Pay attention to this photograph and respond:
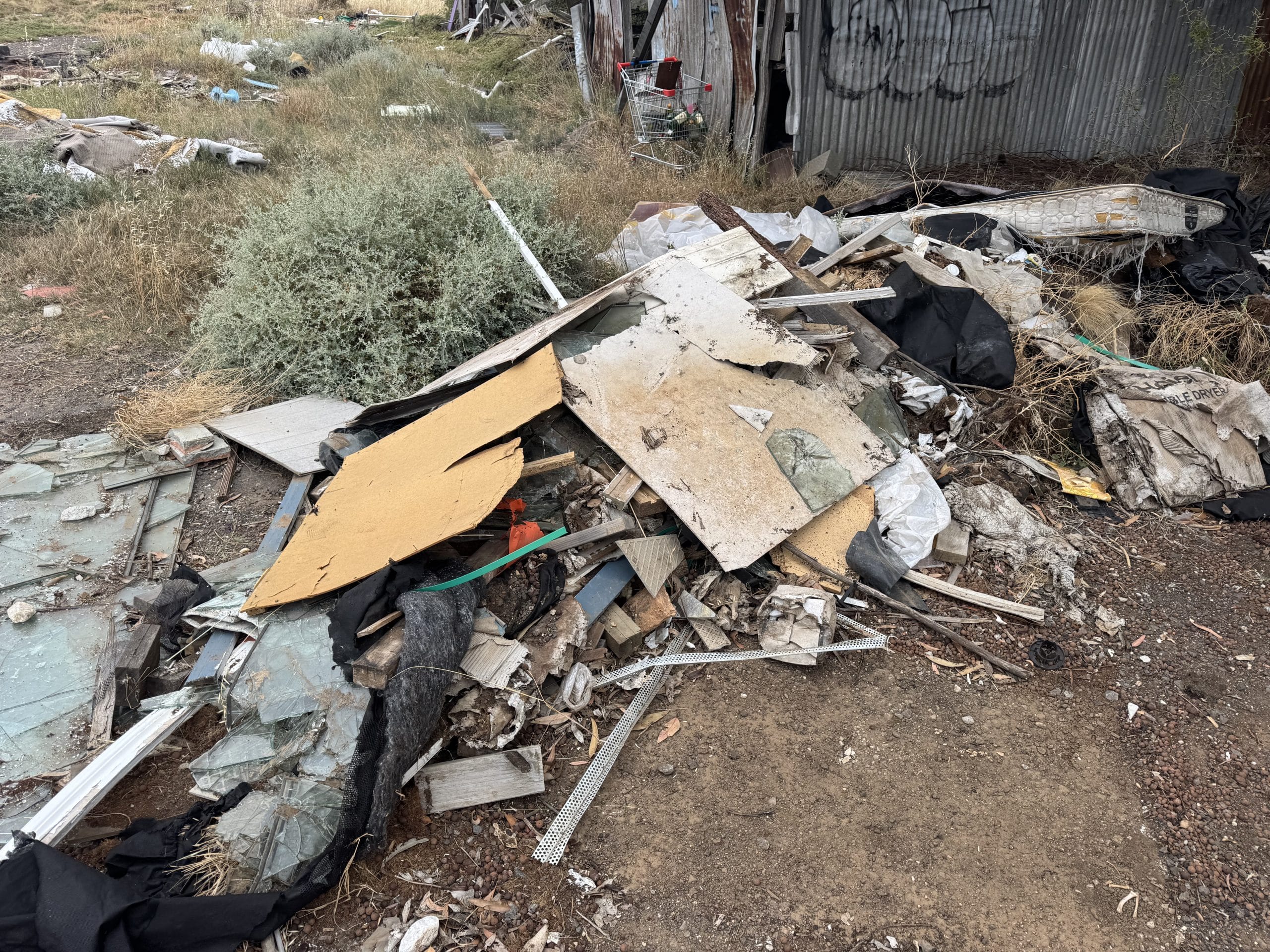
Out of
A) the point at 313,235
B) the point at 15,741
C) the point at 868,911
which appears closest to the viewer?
the point at 868,911

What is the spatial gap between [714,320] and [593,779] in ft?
7.94

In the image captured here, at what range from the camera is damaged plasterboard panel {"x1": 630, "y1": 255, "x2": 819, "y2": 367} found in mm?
3875

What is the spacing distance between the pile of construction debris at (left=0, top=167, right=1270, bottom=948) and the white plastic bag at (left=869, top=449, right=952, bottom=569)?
0.05 ft

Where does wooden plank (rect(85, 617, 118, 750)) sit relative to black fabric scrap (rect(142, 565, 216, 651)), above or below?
below

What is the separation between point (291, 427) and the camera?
434cm

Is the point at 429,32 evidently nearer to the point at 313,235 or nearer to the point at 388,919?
the point at 313,235

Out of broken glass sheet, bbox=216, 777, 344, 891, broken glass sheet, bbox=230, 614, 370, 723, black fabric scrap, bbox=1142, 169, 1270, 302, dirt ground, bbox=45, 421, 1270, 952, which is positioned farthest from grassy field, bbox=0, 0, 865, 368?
broken glass sheet, bbox=216, 777, 344, 891

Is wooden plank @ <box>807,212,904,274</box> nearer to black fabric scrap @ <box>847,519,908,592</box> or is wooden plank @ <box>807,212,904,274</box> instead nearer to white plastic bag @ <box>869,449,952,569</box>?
white plastic bag @ <box>869,449,952,569</box>

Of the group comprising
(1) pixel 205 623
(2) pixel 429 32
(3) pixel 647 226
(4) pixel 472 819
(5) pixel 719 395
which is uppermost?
(2) pixel 429 32

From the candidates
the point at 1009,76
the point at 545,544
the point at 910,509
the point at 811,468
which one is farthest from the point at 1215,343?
the point at 545,544

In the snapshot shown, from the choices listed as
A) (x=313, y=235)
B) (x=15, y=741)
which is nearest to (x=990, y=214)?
(x=313, y=235)

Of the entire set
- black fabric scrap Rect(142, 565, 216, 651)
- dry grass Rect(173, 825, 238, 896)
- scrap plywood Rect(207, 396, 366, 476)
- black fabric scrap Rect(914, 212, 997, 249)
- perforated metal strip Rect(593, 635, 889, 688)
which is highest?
black fabric scrap Rect(914, 212, 997, 249)

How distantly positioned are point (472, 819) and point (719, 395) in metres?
2.23

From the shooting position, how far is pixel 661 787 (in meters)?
2.71
